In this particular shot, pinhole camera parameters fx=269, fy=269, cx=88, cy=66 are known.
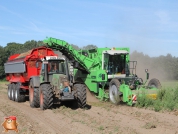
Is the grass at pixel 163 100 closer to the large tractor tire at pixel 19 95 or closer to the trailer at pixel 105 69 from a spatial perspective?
the trailer at pixel 105 69

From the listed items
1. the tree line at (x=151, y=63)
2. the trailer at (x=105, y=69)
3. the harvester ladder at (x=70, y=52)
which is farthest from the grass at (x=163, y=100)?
the tree line at (x=151, y=63)

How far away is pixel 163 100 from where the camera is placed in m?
11.3

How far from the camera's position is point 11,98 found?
16.3 meters

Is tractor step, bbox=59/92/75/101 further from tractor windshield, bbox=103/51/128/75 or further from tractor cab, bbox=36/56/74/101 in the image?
tractor windshield, bbox=103/51/128/75

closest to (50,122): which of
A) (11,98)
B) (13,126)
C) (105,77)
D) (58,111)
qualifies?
(58,111)

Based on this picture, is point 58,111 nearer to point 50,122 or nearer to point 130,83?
point 50,122

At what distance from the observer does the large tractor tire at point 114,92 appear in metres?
12.2

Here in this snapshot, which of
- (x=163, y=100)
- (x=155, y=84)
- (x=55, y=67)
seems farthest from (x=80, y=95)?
(x=155, y=84)

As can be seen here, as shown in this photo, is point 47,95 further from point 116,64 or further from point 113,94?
point 116,64

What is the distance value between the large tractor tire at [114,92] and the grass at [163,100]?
3.54 feet

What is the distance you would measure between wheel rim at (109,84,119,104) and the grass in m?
1.18

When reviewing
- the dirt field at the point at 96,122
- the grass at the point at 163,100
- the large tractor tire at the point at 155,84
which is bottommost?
the dirt field at the point at 96,122

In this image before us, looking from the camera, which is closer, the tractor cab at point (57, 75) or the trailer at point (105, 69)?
the tractor cab at point (57, 75)

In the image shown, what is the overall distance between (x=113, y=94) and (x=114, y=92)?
0.58 feet
